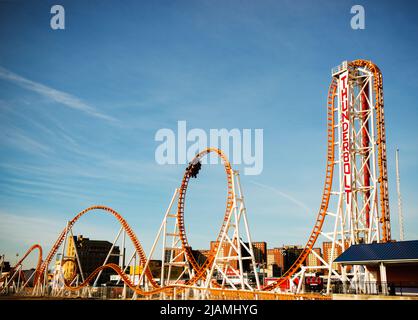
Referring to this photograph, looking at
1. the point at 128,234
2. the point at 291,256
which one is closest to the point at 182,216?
the point at 128,234

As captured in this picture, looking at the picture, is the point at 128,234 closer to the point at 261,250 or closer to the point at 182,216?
the point at 182,216

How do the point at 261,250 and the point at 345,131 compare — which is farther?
the point at 261,250

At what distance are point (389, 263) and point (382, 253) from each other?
2.19 feet

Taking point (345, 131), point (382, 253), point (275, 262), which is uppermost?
point (345, 131)

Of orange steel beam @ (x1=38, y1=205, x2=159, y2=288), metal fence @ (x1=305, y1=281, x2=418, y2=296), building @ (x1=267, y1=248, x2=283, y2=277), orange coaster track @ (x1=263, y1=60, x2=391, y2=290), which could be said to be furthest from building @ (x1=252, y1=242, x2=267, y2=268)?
metal fence @ (x1=305, y1=281, x2=418, y2=296)

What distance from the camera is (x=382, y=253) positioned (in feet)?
76.6

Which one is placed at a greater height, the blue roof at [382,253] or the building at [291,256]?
the blue roof at [382,253]

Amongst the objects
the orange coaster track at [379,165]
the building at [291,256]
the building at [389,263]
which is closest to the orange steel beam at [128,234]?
the orange coaster track at [379,165]

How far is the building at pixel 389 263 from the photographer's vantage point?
21.8 metres

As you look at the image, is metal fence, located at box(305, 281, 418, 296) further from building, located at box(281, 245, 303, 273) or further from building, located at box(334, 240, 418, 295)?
building, located at box(281, 245, 303, 273)

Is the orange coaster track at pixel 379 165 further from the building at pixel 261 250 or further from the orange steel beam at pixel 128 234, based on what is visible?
the building at pixel 261 250

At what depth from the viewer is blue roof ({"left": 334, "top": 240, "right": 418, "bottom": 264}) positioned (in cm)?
2219
